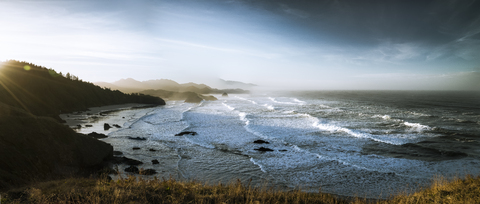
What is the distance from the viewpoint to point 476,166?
12.9 metres

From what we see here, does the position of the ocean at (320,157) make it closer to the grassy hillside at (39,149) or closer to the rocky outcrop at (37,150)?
the grassy hillside at (39,149)

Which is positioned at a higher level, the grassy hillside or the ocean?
the grassy hillside

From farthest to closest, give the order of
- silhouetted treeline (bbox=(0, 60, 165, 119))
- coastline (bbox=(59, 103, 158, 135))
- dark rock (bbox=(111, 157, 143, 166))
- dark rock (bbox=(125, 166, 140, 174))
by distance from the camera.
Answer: silhouetted treeline (bbox=(0, 60, 165, 119))
coastline (bbox=(59, 103, 158, 135))
dark rock (bbox=(111, 157, 143, 166))
dark rock (bbox=(125, 166, 140, 174))

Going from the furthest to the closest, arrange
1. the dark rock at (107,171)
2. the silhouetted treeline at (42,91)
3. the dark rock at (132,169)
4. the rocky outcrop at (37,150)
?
the silhouetted treeline at (42,91), the dark rock at (132,169), the dark rock at (107,171), the rocky outcrop at (37,150)

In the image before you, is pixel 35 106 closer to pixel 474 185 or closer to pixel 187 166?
pixel 187 166

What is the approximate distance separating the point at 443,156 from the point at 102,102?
61.4 m

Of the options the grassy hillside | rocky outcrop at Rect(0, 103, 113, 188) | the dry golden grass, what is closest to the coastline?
the grassy hillside

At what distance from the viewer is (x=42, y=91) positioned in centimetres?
3678

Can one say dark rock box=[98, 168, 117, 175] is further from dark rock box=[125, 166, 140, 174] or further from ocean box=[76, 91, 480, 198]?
ocean box=[76, 91, 480, 198]

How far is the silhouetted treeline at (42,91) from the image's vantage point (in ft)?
101

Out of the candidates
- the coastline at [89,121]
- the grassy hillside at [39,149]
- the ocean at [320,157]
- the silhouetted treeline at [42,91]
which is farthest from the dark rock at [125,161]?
the silhouetted treeline at [42,91]

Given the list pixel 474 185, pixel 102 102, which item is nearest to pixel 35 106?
pixel 102 102

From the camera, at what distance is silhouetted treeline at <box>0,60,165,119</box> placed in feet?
101

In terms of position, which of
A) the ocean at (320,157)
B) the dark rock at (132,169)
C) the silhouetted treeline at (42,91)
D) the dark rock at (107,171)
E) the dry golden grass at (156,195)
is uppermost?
the silhouetted treeline at (42,91)
